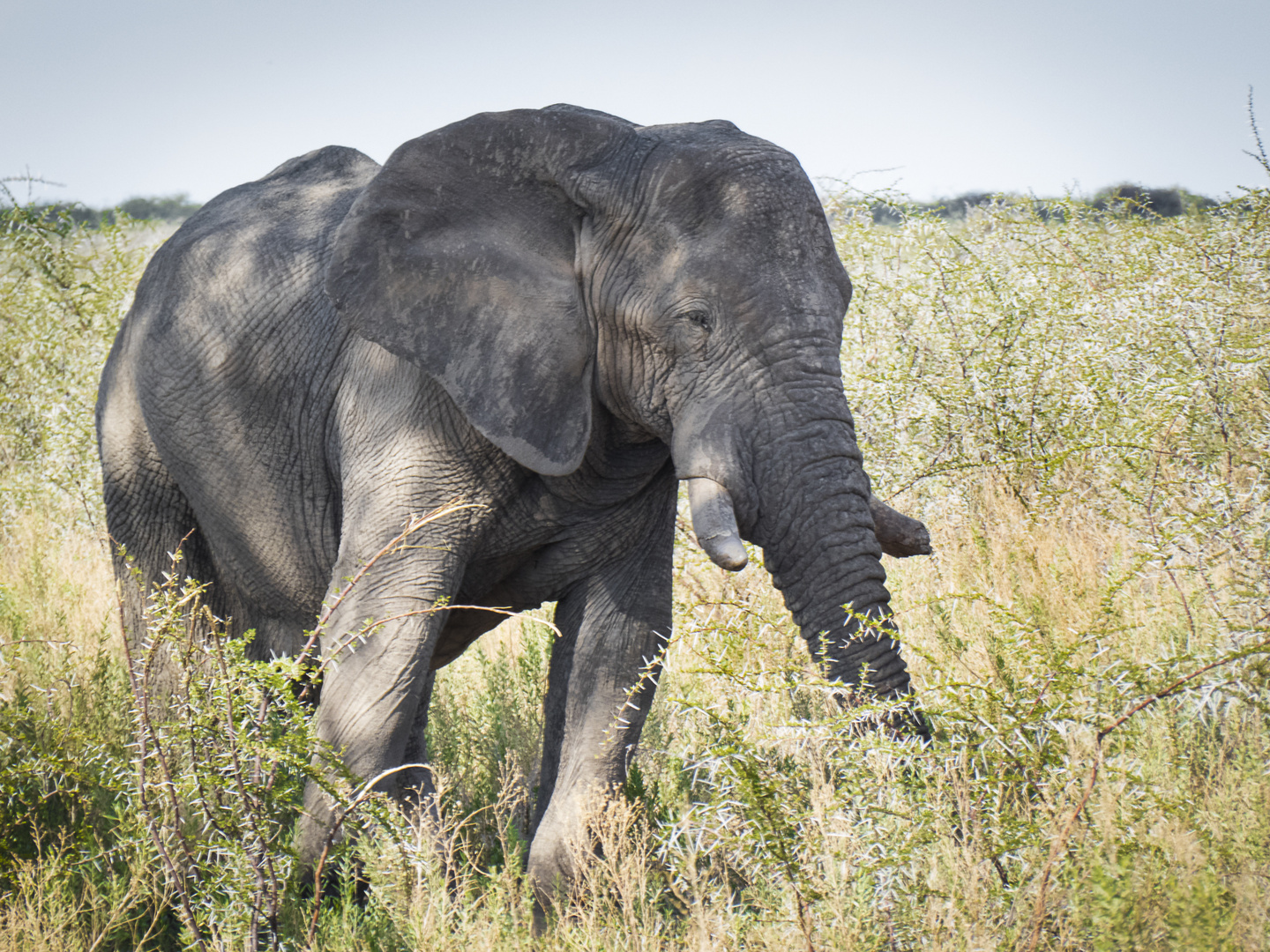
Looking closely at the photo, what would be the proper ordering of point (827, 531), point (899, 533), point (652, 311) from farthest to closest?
point (899, 533) → point (652, 311) → point (827, 531)

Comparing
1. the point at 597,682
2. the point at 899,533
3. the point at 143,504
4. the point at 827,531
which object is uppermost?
the point at 827,531

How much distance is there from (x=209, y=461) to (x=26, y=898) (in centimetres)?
191

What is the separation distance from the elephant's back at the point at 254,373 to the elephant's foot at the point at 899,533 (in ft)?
6.68

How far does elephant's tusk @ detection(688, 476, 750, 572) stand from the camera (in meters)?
3.27

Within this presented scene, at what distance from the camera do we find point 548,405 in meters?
3.70

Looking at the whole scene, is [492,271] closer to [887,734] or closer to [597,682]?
[597,682]

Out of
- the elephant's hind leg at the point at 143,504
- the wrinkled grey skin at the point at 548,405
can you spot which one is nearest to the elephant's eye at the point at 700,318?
the wrinkled grey skin at the point at 548,405

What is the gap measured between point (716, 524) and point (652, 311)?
73 cm

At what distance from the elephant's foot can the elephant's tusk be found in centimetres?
92

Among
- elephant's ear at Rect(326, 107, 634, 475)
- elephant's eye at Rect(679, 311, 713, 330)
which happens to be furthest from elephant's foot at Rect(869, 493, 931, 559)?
elephant's ear at Rect(326, 107, 634, 475)

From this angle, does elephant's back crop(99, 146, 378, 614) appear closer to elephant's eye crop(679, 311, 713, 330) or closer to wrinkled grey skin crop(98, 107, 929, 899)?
wrinkled grey skin crop(98, 107, 929, 899)

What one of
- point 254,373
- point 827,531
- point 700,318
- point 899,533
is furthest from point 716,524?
point 254,373

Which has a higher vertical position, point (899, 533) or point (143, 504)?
point (899, 533)

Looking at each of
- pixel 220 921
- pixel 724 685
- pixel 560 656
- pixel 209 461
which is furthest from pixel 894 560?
pixel 220 921
